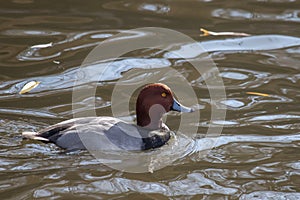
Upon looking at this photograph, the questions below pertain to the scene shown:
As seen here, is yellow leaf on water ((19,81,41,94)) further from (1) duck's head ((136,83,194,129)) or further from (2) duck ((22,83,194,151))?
(1) duck's head ((136,83,194,129))

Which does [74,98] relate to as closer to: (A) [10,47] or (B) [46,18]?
(A) [10,47]

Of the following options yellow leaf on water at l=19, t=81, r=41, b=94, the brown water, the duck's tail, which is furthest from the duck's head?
yellow leaf on water at l=19, t=81, r=41, b=94

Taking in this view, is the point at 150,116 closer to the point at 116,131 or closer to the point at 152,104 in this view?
the point at 152,104

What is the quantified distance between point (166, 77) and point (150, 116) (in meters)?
1.50

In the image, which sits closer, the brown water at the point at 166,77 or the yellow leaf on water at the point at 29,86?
the brown water at the point at 166,77

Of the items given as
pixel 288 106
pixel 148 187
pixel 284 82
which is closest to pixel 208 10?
pixel 284 82

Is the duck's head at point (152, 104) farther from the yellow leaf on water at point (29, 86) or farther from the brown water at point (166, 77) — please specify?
the yellow leaf on water at point (29, 86)

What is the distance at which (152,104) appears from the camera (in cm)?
680

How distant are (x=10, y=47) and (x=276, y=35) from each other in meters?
3.45

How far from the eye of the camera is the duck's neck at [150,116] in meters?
6.81

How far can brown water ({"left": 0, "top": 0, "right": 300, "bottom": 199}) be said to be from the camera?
19.0 ft

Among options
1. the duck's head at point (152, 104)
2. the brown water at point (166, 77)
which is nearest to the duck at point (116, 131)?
the duck's head at point (152, 104)

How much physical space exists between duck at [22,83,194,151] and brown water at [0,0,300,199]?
4.5 inches

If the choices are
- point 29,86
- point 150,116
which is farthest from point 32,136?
point 29,86
